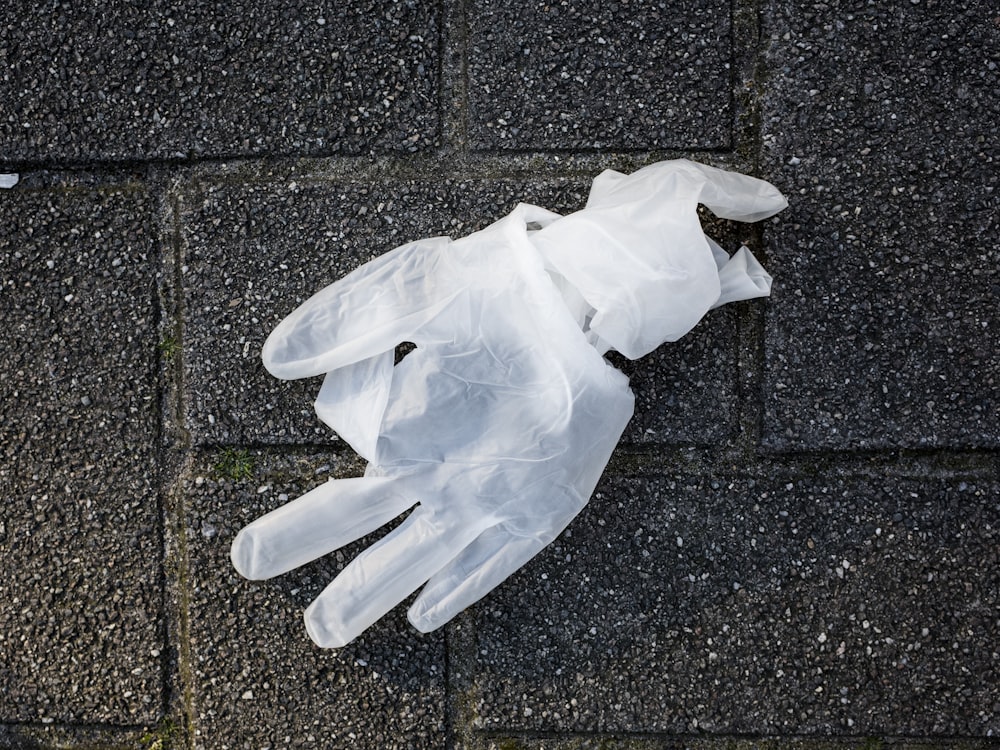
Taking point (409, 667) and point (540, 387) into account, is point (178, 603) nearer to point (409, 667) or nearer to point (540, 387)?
point (409, 667)

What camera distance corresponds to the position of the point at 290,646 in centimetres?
143

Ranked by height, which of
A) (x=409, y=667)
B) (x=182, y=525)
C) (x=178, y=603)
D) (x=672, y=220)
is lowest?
(x=409, y=667)

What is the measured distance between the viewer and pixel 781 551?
1.40 m

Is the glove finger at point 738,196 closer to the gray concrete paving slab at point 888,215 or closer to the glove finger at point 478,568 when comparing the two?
the gray concrete paving slab at point 888,215

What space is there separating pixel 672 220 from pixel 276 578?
3.17 feet

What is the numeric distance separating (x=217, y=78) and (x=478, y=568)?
1014mm

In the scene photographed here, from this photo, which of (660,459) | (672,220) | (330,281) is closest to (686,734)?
(660,459)

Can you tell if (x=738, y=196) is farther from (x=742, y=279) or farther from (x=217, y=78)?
(x=217, y=78)

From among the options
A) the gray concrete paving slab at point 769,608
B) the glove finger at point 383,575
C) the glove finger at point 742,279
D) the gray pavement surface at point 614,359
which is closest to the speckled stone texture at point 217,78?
the gray pavement surface at point 614,359

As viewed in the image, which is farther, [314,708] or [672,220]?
[314,708]

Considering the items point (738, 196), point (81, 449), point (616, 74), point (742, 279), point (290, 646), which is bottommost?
point (290, 646)

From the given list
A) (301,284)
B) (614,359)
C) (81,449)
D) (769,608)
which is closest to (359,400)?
(301,284)

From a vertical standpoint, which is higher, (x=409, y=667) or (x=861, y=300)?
(x=861, y=300)

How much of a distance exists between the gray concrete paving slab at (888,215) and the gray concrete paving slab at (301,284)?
0.55 ft
